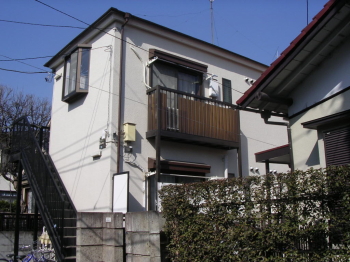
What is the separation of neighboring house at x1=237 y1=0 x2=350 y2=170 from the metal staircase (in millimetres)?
5438

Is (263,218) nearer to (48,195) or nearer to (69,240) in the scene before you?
(69,240)

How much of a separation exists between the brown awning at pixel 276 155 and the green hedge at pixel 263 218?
11.5 feet

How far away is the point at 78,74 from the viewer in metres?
13.0

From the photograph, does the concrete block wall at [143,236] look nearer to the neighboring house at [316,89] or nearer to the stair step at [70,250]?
the stair step at [70,250]

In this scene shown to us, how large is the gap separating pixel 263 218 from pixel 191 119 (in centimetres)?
695

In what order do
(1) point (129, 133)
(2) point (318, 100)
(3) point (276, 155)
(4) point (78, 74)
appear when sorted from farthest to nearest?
1. (4) point (78, 74)
2. (1) point (129, 133)
3. (3) point (276, 155)
4. (2) point (318, 100)

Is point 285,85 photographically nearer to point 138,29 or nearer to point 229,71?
point 138,29

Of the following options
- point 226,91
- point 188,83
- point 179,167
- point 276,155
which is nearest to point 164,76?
point 188,83

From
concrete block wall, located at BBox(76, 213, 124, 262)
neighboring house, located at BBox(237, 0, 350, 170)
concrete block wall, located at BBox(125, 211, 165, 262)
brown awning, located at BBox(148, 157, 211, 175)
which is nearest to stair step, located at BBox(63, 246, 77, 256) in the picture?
concrete block wall, located at BBox(76, 213, 124, 262)

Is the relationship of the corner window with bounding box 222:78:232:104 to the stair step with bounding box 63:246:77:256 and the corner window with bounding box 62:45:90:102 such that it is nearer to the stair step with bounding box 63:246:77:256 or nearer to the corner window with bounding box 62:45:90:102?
the corner window with bounding box 62:45:90:102

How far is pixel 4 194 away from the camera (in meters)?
27.9

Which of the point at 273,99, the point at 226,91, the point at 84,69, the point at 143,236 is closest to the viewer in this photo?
the point at 143,236

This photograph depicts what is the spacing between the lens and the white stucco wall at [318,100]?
7277mm

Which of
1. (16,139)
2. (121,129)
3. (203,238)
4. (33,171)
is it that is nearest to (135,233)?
(203,238)
